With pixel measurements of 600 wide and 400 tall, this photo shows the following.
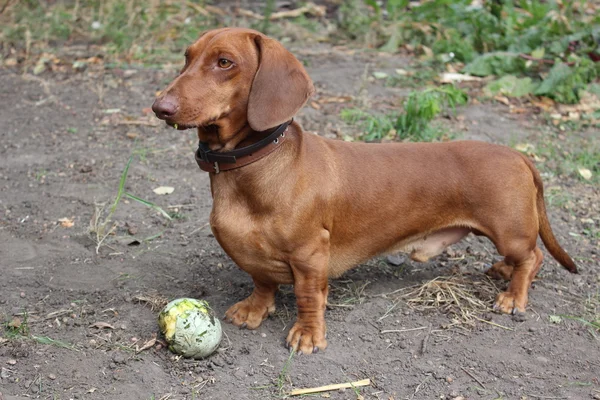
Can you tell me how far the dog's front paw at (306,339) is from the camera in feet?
12.4

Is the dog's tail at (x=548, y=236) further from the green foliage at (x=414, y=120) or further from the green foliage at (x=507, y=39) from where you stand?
the green foliage at (x=507, y=39)

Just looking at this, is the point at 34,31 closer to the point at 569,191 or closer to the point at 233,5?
the point at 233,5

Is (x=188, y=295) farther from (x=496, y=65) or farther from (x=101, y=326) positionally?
(x=496, y=65)

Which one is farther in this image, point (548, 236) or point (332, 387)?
point (548, 236)

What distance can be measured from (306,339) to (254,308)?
393 mm

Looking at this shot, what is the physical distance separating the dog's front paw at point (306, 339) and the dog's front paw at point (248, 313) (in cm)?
24

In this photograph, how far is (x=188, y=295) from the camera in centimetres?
423

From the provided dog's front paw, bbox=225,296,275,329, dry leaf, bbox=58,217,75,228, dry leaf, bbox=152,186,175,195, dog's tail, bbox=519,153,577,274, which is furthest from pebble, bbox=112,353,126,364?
dog's tail, bbox=519,153,577,274

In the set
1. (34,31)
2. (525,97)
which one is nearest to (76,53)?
(34,31)

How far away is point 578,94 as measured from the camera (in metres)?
7.48

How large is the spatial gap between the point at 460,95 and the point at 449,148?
2.45 meters

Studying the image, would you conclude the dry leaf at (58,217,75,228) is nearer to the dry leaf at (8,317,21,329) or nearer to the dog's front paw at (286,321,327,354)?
the dry leaf at (8,317,21,329)

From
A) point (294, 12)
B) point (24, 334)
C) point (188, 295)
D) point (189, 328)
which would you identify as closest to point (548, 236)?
point (188, 295)

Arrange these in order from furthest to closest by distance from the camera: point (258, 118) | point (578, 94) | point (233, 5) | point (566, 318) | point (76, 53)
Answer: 1. point (233, 5)
2. point (76, 53)
3. point (578, 94)
4. point (566, 318)
5. point (258, 118)
